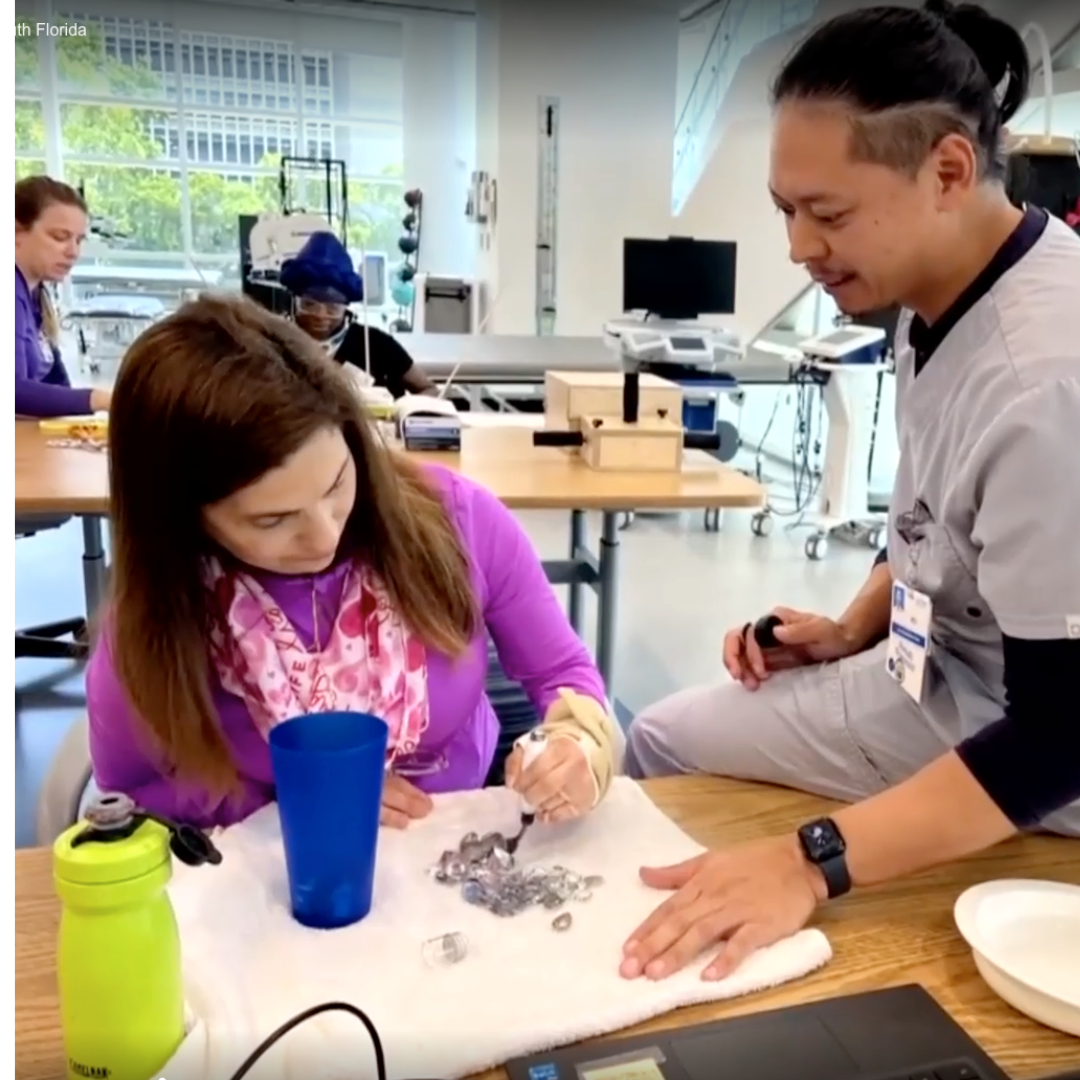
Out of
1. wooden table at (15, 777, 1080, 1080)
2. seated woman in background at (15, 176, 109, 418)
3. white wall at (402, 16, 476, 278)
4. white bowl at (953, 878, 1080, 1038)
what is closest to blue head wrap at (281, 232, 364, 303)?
seated woman in background at (15, 176, 109, 418)

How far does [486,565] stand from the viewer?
1215 mm

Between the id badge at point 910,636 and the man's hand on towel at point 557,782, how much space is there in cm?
38

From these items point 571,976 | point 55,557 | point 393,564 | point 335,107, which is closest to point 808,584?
point 55,557

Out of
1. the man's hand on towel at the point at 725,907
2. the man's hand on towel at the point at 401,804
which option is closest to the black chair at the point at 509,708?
the man's hand on towel at the point at 401,804

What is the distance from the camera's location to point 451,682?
3.77 ft

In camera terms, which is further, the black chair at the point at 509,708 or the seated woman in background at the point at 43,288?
the seated woman in background at the point at 43,288

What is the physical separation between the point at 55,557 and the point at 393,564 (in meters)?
3.53

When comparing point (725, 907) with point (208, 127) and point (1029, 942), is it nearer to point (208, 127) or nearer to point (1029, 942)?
point (1029, 942)

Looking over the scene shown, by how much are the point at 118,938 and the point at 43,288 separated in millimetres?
2966

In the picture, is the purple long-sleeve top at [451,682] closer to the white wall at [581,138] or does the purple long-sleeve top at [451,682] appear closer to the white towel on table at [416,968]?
the white towel on table at [416,968]

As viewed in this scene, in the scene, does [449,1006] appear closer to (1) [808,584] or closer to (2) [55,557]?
(1) [808,584]

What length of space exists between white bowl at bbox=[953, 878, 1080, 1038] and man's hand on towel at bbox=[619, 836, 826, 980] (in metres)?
0.12

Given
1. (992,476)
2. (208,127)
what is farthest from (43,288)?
(208,127)

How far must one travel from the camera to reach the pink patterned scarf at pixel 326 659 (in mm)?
1067
